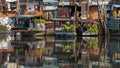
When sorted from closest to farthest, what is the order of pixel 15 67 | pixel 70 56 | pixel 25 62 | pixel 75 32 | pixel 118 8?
pixel 15 67 → pixel 25 62 → pixel 70 56 → pixel 75 32 → pixel 118 8

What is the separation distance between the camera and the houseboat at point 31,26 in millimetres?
44144

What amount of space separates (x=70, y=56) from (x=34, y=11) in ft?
102

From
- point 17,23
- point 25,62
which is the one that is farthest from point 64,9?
point 25,62

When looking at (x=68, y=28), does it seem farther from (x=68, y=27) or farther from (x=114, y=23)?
(x=114, y=23)

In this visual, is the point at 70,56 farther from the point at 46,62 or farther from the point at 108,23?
the point at 108,23

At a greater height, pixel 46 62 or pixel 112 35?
pixel 46 62

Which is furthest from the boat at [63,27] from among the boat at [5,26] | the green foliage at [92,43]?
the green foliage at [92,43]

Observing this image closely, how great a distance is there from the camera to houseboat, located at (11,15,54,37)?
44.1 meters

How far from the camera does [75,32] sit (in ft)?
144

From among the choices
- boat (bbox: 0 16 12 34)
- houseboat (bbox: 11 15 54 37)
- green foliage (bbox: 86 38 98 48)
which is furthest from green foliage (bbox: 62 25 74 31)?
green foliage (bbox: 86 38 98 48)

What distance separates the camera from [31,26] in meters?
46.6

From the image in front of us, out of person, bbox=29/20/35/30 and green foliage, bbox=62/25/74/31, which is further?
person, bbox=29/20/35/30

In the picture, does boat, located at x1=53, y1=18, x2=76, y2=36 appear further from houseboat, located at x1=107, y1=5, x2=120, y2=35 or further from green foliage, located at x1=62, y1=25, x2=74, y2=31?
houseboat, located at x1=107, y1=5, x2=120, y2=35

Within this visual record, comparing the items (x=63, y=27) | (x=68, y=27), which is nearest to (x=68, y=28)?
(x=68, y=27)
